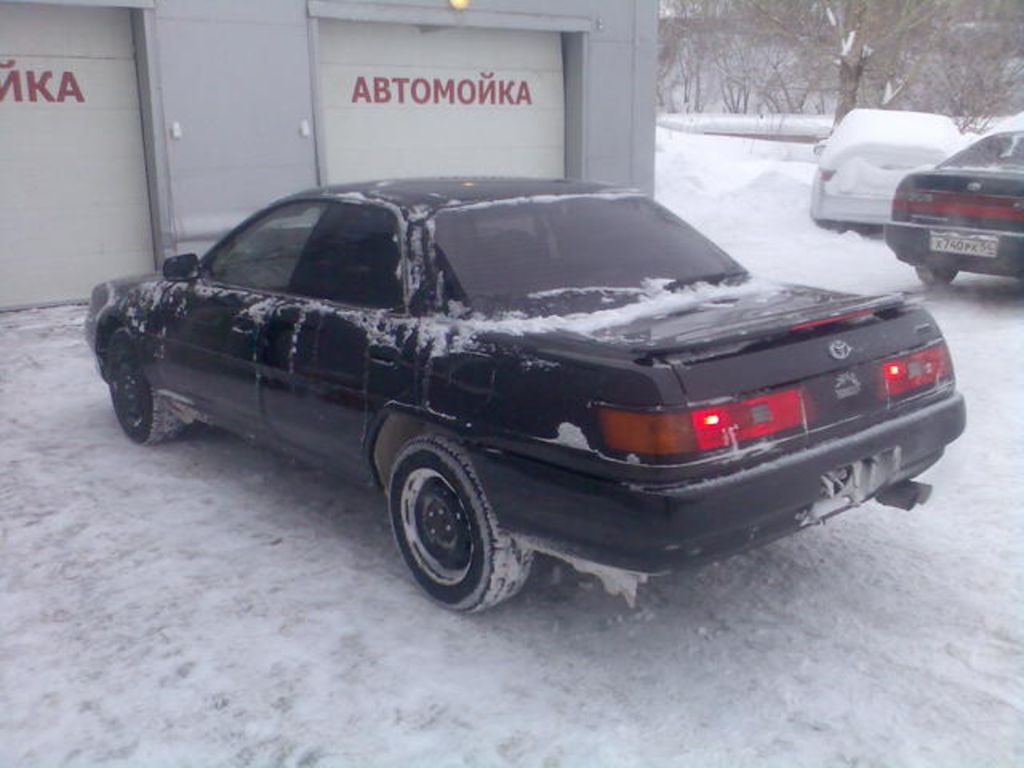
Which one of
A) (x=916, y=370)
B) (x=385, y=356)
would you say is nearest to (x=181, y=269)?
(x=385, y=356)

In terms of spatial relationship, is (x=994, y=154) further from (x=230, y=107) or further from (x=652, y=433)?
(x=652, y=433)

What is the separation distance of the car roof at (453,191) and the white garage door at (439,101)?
22.0 feet

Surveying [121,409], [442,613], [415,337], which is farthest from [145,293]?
[442,613]

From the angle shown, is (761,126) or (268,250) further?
(761,126)

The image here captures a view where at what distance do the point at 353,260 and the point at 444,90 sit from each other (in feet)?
27.1

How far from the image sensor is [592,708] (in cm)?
327

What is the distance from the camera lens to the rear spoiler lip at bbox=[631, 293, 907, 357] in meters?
3.26

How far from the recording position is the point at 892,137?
13.4 m

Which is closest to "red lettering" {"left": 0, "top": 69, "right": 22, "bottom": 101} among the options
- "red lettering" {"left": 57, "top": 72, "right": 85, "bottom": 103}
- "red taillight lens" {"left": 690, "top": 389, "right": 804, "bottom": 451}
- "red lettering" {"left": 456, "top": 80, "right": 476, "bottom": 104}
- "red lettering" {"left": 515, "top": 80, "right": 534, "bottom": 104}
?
"red lettering" {"left": 57, "top": 72, "right": 85, "bottom": 103}

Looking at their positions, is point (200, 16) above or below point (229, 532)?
above

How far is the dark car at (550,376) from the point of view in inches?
127

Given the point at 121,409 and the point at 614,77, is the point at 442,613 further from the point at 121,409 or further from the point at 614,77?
the point at 614,77

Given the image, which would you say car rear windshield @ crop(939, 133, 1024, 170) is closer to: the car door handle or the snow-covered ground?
the snow-covered ground

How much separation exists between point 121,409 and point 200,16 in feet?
17.5
